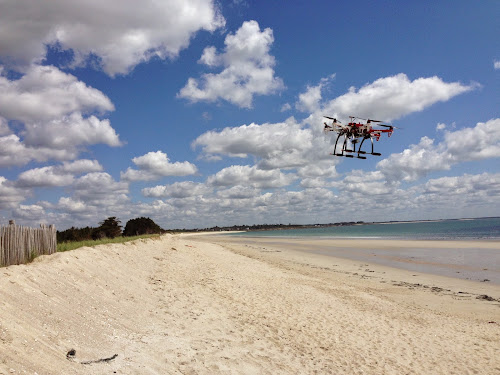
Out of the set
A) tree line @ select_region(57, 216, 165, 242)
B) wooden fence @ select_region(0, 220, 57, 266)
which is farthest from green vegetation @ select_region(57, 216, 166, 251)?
wooden fence @ select_region(0, 220, 57, 266)

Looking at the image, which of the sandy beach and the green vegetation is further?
the green vegetation

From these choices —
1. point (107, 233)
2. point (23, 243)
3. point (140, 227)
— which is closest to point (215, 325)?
point (23, 243)

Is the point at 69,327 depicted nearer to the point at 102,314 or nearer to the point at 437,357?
the point at 102,314

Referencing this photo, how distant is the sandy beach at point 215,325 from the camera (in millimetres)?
6410

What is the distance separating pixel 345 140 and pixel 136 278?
11861 mm

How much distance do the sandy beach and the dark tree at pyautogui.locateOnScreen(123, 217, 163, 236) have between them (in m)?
34.1

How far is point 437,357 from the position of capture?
29.4 ft

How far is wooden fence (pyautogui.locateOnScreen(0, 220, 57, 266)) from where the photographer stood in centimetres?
912

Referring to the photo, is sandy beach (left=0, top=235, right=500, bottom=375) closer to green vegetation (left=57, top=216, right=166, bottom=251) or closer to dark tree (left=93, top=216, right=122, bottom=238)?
green vegetation (left=57, top=216, right=166, bottom=251)

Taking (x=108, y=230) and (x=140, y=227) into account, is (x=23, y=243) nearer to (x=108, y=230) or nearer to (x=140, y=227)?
(x=108, y=230)

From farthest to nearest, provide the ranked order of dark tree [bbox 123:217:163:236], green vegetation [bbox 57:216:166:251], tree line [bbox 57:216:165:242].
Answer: dark tree [bbox 123:217:163:236]
tree line [bbox 57:216:165:242]
green vegetation [bbox 57:216:166:251]

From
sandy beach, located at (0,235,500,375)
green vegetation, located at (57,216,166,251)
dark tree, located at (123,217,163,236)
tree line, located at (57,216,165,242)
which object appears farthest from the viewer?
dark tree, located at (123,217,163,236)

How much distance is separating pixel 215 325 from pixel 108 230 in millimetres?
29545

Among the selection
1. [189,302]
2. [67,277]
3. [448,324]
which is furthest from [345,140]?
[67,277]
